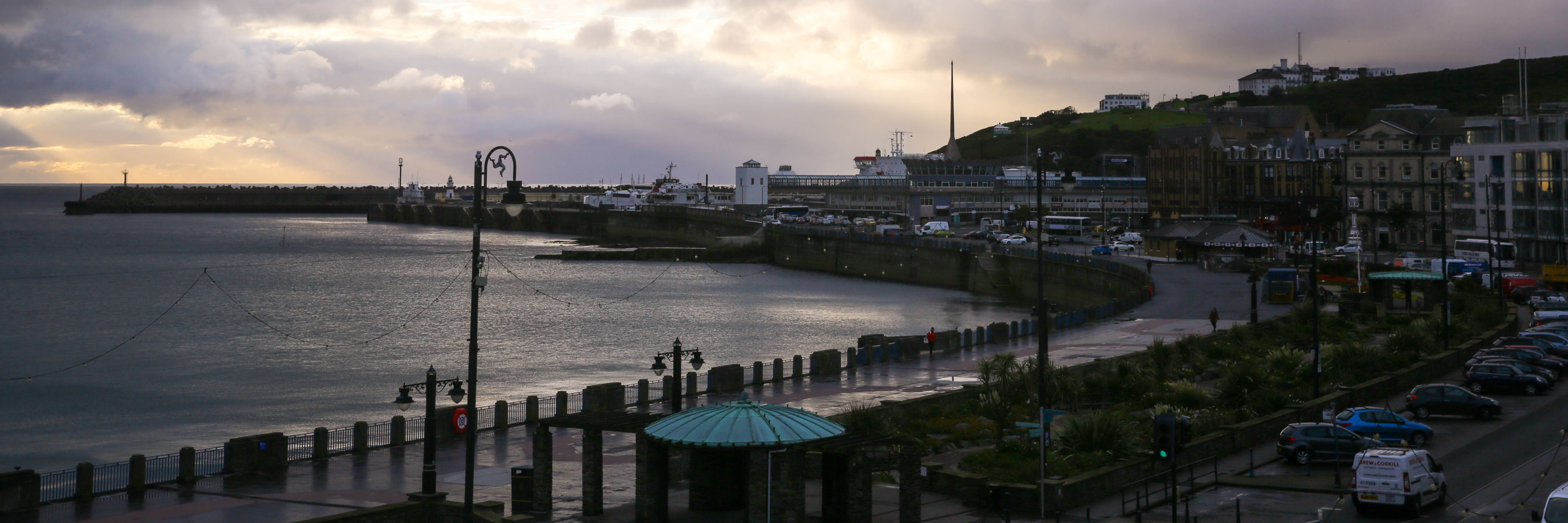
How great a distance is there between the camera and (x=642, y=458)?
62.8 feet

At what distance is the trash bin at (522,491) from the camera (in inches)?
810

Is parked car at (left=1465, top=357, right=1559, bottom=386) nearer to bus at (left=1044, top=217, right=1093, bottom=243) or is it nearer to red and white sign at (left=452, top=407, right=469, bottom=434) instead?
red and white sign at (left=452, top=407, right=469, bottom=434)

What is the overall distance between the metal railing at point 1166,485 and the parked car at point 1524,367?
13.4m

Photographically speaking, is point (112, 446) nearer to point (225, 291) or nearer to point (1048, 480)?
point (1048, 480)

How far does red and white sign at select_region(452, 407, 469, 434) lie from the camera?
92.6ft

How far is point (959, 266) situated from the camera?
94062 millimetres

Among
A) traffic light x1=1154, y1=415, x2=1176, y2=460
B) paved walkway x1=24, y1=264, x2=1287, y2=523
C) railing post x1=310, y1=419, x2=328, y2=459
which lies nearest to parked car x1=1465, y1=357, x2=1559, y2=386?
paved walkway x1=24, y1=264, x2=1287, y2=523

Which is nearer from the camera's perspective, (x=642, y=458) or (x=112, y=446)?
(x=642, y=458)

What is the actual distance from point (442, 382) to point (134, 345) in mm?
48389

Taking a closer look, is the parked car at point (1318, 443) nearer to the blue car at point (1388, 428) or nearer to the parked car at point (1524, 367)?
the blue car at point (1388, 428)

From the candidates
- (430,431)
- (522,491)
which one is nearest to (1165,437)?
(522,491)

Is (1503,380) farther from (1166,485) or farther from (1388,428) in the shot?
(1166,485)

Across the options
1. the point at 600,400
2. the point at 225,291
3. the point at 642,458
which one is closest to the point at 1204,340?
the point at 600,400

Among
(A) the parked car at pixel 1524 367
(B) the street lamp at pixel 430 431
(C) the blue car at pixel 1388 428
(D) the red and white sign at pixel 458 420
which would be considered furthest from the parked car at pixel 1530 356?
(B) the street lamp at pixel 430 431
